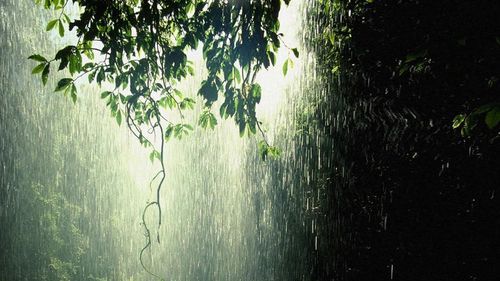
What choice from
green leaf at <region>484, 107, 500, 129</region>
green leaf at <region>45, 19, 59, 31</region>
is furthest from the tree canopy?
green leaf at <region>484, 107, 500, 129</region>

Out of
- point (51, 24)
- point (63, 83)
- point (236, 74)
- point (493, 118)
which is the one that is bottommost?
point (493, 118)

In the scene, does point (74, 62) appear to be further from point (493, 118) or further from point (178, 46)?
point (493, 118)

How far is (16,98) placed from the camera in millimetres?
15172

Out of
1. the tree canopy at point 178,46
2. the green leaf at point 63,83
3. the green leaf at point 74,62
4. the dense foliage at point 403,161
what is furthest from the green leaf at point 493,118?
the green leaf at point 63,83

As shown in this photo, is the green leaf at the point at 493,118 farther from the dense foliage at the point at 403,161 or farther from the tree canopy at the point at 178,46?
the dense foliage at the point at 403,161

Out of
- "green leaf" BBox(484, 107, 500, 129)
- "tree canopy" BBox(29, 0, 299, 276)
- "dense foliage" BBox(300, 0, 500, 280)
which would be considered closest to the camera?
"green leaf" BBox(484, 107, 500, 129)

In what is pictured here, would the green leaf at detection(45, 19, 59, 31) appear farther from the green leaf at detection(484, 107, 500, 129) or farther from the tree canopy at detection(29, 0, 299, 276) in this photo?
the green leaf at detection(484, 107, 500, 129)

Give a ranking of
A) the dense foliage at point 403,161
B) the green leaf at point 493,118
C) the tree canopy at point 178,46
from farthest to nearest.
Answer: the dense foliage at point 403,161
the tree canopy at point 178,46
the green leaf at point 493,118

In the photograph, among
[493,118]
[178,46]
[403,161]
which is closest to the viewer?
[493,118]

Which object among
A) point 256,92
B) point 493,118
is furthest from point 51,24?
point 493,118

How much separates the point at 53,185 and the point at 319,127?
533 inches

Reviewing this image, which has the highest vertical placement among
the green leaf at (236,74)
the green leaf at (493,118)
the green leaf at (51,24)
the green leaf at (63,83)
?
the green leaf at (51,24)

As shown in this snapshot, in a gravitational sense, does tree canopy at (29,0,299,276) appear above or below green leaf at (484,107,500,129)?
above

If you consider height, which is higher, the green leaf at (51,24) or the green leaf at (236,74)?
the green leaf at (51,24)
